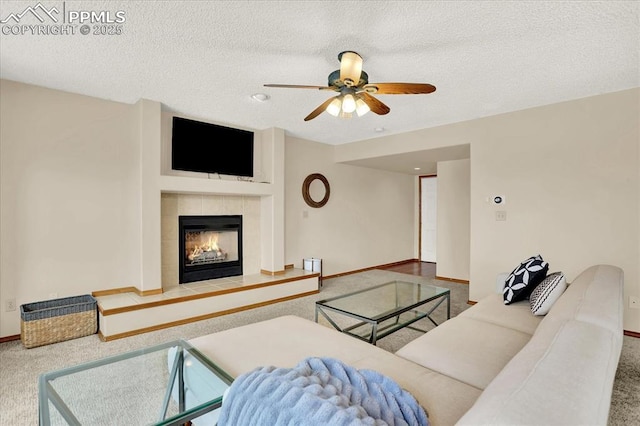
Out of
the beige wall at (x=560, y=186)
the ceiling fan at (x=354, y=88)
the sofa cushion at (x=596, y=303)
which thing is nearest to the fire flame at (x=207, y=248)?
the ceiling fan at (x=354, y=88)

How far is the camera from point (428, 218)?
285 inches

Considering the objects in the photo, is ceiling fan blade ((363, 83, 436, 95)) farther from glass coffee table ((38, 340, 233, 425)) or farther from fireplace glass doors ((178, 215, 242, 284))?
fireplace glass doors ((178, 215, 242, 284))

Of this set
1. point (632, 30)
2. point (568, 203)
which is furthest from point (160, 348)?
point (568, 203)

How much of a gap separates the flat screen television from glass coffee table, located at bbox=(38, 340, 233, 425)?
2.57m

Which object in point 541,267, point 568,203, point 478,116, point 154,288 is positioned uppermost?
point 478,116

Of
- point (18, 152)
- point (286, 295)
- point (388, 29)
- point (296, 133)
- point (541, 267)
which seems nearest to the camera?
point (388, 29)

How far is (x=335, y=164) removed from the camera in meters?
5.74

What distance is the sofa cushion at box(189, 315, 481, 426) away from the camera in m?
1.27

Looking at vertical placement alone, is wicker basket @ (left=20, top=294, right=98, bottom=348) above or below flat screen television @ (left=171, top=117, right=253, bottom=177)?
below

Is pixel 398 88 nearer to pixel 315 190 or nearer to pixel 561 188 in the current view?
pixel 561 188

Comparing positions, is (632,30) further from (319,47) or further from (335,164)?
(335,164)

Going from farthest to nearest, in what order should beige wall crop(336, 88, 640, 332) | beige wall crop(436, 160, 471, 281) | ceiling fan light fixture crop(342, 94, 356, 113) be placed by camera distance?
beige wall crop(436, 160, 471, 281) < beige wall crop(336, 88, 640, 332) < ceiling fan light fixture crop(342, 94, 356, 113)

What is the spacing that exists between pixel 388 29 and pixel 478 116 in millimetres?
2362

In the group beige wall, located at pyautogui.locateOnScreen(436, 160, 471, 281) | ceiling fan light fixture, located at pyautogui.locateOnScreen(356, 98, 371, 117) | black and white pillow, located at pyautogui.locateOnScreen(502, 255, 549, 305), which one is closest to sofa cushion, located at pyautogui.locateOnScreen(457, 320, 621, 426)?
black and white pillow, located at pyautogui.locateOnScreen(502, 255, 549, 305)
